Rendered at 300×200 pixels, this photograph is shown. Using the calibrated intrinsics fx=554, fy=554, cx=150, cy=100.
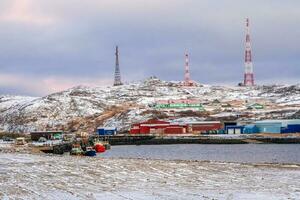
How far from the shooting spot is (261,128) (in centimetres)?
11956

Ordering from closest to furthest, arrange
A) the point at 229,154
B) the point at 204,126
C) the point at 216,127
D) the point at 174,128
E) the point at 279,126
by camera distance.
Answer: the point at 229,154 < the point at 279,126 < the point at 216,127 < the point at 174,128 < the point at 204,126

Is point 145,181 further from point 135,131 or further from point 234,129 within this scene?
point 135,131

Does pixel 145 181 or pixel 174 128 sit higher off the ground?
pixel 174 128

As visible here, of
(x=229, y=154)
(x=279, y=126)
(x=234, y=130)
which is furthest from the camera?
(x=234, y=130)

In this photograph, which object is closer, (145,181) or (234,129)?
(145,181)

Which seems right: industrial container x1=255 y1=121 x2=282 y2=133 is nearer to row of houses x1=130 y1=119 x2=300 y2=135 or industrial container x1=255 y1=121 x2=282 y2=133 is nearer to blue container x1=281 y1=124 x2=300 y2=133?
row of houses x1=130 y1=119 x2=300 y2=135

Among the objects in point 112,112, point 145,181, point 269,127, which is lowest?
point 145,181

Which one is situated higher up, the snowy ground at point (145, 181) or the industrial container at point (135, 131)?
the industrial container at point (135, 131)

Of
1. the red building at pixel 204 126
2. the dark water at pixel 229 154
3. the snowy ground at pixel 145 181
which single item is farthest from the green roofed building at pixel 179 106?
the snowy ground at pixel 145 181

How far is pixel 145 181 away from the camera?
22328 mm

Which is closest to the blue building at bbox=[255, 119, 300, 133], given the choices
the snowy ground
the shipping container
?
the shipping container

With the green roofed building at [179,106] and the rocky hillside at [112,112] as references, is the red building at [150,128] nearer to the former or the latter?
the rocky hillside at [112,112]

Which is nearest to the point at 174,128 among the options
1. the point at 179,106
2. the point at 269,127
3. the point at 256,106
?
the point at 269,127

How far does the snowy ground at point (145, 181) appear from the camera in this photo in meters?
18.3
